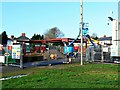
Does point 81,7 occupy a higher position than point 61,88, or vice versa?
point 81,7

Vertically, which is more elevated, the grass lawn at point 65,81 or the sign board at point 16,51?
the sign board at point 16,51

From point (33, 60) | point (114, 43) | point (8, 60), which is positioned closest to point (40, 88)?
point (8, 60)

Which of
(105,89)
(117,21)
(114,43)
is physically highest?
(117,21)

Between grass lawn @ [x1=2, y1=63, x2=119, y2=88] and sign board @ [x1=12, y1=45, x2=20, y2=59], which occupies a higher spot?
sign board @ [x1=12, y1=45, x2=20, y2=59]

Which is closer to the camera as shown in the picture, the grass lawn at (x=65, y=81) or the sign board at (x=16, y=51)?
the grass lawn at (x=65, y=81)

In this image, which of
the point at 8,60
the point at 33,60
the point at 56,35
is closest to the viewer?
the point at 8,60

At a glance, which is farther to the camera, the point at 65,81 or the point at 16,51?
the point at 16,51

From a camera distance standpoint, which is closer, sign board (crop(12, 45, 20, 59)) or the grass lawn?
the grass lawn

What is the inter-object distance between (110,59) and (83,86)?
23.1 m

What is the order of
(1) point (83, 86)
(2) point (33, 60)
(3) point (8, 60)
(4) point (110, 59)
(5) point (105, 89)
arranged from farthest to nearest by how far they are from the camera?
(2) point (33, 60)
(4) point (110, 59)
(3) point (8, 60)
(1) point (83, 86)
(5) point (105, 89)

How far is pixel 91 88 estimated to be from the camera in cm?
1332

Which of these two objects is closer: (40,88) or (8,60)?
(40,88)

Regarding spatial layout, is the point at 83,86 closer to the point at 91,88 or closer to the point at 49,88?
the point at 91,88

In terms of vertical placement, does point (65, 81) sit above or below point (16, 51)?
below
